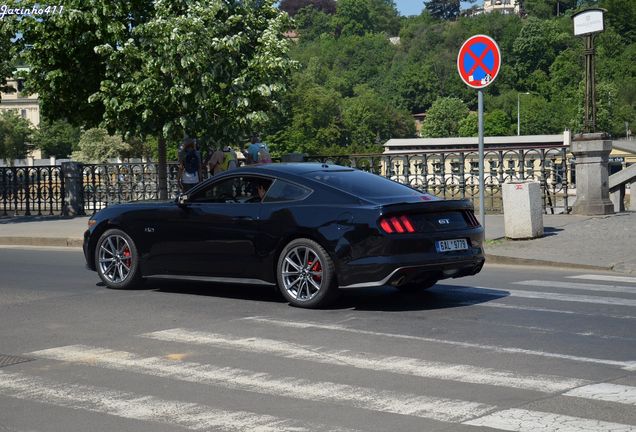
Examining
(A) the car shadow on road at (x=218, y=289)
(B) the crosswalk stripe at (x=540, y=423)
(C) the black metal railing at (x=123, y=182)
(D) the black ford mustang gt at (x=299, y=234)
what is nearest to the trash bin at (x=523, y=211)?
(D) the black ford mustang gt at (x=299, y=234)

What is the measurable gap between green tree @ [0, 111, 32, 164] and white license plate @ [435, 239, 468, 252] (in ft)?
373

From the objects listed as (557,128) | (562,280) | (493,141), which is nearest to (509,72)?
(557,128)

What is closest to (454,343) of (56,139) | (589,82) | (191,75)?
(589,82)

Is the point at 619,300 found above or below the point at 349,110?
below

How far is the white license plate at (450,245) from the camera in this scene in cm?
1090

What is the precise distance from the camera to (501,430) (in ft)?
20.2

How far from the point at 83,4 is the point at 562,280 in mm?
15394

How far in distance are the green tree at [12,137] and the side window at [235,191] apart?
112054 millimetres

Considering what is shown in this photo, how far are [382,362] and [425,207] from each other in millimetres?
3020

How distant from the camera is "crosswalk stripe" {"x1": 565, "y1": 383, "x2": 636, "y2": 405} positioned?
6.86 m

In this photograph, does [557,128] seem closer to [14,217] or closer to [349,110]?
[349,110]

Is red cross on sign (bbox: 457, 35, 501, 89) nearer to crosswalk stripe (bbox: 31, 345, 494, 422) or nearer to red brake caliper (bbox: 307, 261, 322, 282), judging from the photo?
red brake caliper (bbox: 307, 261, 322, 282)

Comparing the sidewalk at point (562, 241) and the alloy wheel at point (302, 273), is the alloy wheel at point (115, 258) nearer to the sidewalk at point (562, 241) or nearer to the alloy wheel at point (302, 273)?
the alloy wheel at point (302, 273)

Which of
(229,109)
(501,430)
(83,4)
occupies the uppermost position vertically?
(83,4)
